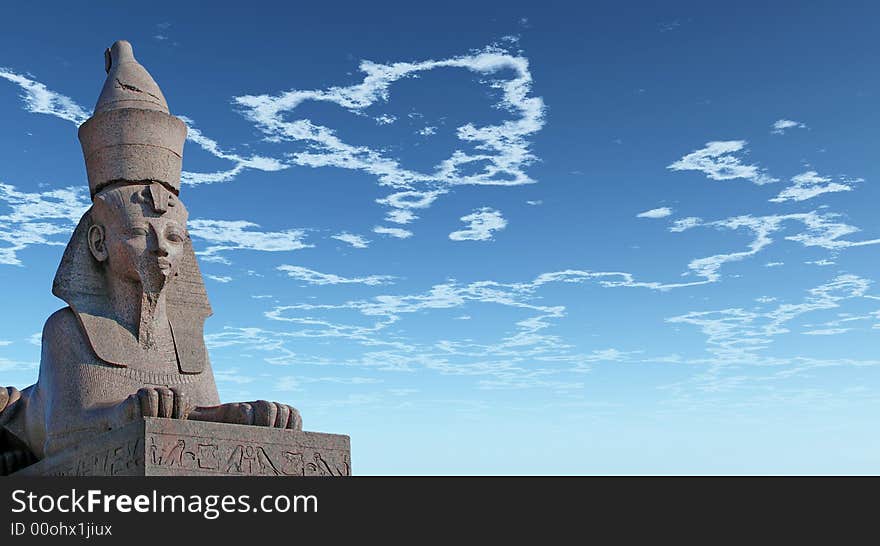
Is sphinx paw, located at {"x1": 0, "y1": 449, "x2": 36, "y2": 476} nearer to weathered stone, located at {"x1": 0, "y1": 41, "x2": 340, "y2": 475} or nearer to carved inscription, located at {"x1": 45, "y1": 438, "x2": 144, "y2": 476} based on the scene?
weathered stone, located at {"x1": 0, "y1": 41, "x2": 340, "y2": 475}

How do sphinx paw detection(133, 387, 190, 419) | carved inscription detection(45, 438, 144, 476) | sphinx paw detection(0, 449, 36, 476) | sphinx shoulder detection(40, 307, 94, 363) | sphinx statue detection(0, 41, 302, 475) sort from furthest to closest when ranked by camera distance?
sphinx paw detection(0, 449, 36, 476) → sphinx shoulder detection(40, 307, 94, 363) → sphinx statue detection(0, 41, 302, 475) → sphinx paw detection(133, 387, 190, 419) → carved inscription detection(45, 438, 144, 476)

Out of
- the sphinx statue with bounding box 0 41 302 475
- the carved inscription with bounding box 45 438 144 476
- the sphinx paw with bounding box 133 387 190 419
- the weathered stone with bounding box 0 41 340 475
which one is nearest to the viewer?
the carved inscription with bounding box 45 438 144 476

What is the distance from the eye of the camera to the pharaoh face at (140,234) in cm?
729

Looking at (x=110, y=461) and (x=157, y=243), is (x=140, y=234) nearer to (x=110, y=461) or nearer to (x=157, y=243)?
(x=157, y=243)

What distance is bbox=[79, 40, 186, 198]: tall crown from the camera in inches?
297

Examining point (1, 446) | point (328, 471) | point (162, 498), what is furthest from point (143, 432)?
point (1, 446)

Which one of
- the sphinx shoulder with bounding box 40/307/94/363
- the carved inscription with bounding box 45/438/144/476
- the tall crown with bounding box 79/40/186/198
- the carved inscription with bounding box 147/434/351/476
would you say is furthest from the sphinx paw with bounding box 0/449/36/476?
the carved inscription with bounding box 147/434/351/476

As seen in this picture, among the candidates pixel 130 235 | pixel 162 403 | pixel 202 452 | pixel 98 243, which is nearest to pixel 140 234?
pixel 130 235

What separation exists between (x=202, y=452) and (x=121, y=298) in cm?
184

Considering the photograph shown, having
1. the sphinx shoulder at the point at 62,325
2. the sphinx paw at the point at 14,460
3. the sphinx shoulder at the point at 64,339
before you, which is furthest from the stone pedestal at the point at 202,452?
the sphinx paw at the point at 14,460

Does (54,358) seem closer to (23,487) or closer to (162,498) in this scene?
(23,487)

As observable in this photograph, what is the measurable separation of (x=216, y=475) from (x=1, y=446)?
9.29 ft

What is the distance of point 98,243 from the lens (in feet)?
24.7

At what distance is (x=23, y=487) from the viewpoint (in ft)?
19.7
